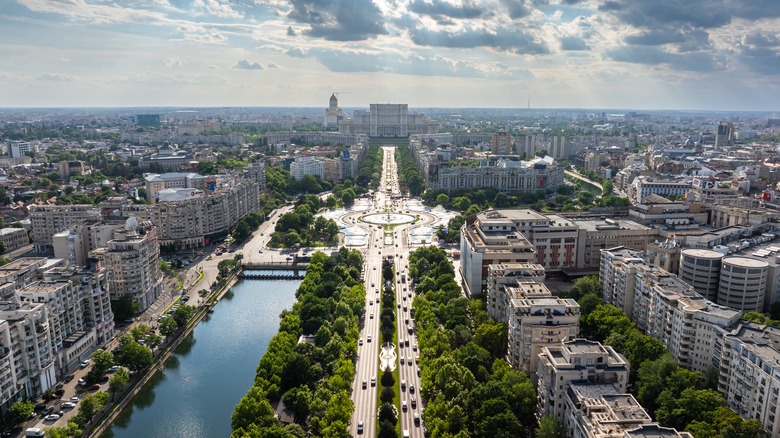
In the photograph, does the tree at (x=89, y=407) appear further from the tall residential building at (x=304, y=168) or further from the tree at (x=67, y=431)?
the tall residential building at (x=304, y=168)

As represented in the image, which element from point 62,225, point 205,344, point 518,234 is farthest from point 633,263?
point 62,225

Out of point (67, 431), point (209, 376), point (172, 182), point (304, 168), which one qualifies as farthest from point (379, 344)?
point (304, 168)

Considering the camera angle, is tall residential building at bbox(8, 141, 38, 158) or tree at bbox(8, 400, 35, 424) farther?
tall residential building at bbox(8, 141, 38, 158)

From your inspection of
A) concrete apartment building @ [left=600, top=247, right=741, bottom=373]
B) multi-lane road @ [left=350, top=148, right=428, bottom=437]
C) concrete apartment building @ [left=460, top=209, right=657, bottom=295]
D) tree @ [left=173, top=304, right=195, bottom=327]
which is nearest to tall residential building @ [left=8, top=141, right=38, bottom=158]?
multi-lane road @ [left=350, top=148, right=428, bottom=437]

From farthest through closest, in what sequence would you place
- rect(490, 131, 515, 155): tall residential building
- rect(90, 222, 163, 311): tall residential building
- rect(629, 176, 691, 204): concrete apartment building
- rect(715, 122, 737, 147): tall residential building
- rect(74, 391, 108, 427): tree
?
rect(715, 122, 737, 147): tall residential building < rect(490, 131, 515, 155): tall residential building < rect(629, 176, 691, 204): concrete apartment building < rect(90, 222, 163, 311): tall residential building < rect(74, 391, 108, 427): tree

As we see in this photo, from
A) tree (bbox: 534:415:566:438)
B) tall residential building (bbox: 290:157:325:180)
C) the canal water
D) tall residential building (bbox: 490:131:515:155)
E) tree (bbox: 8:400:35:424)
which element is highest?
tall residential building (bbox: 490:131:515:155)

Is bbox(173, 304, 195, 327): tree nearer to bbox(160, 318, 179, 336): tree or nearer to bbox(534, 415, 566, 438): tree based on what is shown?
bbox(160, 318, 179, 336): tree

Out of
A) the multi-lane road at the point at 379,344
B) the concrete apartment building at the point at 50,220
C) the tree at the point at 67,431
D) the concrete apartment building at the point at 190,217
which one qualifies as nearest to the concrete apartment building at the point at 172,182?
the concrete apartment building at the point at 190,217
